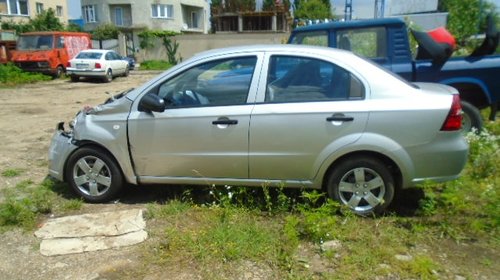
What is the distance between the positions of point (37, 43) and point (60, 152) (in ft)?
57.5

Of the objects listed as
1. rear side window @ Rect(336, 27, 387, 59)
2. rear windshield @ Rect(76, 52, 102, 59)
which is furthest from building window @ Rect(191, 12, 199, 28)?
rear side window @ Rect(336, 27, 387, 59)

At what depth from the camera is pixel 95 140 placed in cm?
416

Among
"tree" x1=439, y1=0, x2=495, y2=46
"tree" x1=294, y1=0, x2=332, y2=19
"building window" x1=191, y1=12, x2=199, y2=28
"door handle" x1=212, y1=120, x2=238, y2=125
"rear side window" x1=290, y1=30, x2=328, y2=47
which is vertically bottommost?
"door handle" x1=212, y1=120, x2=238, y2=125

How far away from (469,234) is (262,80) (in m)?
2.27

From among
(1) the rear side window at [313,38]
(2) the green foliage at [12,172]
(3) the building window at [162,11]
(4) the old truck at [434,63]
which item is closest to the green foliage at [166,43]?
(3) the building window at [162,11]

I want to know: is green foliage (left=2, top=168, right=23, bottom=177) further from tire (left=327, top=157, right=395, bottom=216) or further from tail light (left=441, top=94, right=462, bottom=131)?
tail light (left=441, top=94, right=462, bottom=131)

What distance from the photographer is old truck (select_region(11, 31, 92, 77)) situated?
18.8m

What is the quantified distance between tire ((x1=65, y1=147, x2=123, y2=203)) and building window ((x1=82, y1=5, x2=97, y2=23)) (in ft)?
149

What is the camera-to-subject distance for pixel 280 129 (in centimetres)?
371

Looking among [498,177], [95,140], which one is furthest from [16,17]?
[498,177]

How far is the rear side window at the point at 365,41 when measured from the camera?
604cm

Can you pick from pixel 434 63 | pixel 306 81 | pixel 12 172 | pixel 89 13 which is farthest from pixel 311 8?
pixel 306 81

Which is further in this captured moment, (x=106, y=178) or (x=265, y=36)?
(x=265, y=36)

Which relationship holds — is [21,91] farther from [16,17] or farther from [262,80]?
[16,17]
